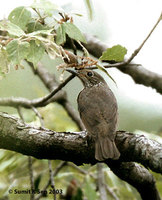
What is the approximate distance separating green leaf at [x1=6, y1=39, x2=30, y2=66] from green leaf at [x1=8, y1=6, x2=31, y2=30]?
12.5 inches

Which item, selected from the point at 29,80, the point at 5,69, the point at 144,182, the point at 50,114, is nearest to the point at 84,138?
the point at 144,182

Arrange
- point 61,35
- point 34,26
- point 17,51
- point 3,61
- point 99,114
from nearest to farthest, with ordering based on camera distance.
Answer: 1. point 17,51
2. point 3,61
3. point 61,35
4. point 34,26
5. point 99,114

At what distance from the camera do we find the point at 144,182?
296 cm

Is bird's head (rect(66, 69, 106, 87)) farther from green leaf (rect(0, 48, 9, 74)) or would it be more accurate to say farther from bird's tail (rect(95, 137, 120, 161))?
green leaf (rect(0, 48, 9, 74))

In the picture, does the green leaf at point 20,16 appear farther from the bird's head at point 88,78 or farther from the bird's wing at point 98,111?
the bird's head at point 88,78

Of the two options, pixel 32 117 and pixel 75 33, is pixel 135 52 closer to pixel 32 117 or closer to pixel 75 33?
pixel 75 33

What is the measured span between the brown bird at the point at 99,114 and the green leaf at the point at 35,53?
876 millimetres

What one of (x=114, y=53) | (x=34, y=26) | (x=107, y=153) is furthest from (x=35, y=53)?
(x=107, y=153)

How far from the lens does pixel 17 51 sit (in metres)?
1.97

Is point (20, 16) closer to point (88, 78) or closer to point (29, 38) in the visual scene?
point (29, 38)

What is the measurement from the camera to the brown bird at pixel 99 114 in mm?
2726

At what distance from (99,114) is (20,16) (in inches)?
59.2

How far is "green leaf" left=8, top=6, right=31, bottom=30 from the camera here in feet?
7.37

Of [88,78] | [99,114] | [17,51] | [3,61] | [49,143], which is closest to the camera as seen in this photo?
[17,51]
